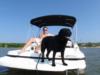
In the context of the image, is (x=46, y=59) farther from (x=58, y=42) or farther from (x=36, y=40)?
(x=36, y=40)

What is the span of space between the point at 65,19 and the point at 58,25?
110cm

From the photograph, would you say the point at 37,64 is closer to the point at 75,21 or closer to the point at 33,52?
the point at 33,52

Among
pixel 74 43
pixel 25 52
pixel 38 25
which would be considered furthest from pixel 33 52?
pixel 74 43

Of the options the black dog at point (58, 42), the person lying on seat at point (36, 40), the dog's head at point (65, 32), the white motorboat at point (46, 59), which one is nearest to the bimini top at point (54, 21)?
the white motorboat at point (46, 59)

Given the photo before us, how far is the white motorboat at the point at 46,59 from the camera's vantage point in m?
11.8

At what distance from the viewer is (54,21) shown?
13.1m

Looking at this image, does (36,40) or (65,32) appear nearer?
(65,32)

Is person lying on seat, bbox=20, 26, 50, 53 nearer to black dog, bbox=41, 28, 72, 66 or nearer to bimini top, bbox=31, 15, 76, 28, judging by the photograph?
bimini top, bbox=31, 15, 76, 28

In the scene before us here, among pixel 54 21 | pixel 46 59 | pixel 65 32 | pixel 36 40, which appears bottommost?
pixel 46 59

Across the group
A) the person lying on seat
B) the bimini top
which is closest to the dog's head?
the bimini top

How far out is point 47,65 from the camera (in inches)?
457

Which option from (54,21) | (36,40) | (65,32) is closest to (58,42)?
(65,32)

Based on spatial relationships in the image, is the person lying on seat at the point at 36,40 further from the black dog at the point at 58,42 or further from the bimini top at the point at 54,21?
the black dog at the point at 58,42

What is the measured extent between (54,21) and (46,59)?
1.99 metres
